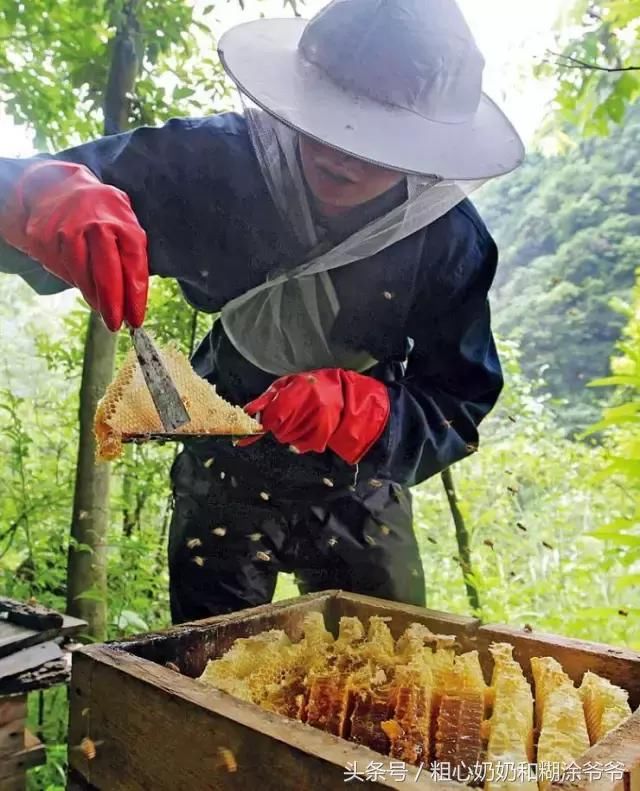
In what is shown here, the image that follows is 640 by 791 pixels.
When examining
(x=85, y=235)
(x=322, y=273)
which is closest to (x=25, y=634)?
(x=85, y=235)

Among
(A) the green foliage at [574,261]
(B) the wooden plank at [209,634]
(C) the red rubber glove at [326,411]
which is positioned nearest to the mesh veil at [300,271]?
(C) the red rubber glove at [326,411]

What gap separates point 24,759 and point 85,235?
1219mm

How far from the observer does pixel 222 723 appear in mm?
876

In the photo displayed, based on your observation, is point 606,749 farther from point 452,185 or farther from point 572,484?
point 572,484

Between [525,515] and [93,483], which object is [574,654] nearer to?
[93,483]

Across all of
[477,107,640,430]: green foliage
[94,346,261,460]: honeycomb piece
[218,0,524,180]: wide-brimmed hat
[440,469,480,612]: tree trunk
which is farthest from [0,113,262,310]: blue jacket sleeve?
[477,107,640,430]: green foliage

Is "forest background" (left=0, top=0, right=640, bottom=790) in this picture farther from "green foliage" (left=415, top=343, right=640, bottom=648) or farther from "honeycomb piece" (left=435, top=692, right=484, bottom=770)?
"honeycomb piece" (left=435, top=692, right=484, bottom=770)

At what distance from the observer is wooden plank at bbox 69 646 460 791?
2.61 ft

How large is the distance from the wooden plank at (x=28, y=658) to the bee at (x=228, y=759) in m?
0.95

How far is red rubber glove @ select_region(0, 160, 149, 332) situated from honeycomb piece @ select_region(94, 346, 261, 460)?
0.36ft

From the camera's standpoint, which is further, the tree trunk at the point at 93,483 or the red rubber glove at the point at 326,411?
the tree trunk at the point at 93,483

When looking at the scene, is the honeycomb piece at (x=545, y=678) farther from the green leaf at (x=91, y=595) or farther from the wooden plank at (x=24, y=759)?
the green leaf at (x=91, y=595)

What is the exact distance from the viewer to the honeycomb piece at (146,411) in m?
1.22

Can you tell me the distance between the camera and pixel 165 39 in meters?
2.43
